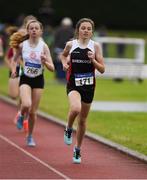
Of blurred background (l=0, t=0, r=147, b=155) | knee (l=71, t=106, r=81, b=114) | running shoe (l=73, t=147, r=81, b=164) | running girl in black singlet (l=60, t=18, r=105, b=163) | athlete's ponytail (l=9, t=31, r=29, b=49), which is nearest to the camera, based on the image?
knee (l=71, t=106, r=81, b=114)

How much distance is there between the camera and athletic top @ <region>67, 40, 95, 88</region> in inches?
494

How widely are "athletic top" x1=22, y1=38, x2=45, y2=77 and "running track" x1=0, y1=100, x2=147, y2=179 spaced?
4.12 ft

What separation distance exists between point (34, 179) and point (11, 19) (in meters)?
55.4

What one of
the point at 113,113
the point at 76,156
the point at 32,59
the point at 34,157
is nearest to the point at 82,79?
the point at 76,156

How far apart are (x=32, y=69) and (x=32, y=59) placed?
6.8 inches

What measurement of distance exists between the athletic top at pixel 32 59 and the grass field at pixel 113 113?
2.03 metres

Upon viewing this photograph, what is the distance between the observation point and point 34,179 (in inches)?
434

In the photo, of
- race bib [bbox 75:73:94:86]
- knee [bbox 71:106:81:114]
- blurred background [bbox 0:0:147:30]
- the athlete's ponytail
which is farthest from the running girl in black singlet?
blurred background [bbox 0:0:147:30]

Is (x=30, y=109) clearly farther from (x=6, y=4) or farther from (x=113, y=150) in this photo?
(x=6, y=4)

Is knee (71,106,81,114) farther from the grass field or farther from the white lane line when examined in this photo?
the grass field

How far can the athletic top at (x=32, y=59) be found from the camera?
46.4 ft

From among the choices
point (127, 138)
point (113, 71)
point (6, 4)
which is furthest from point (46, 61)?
point (6, 4)

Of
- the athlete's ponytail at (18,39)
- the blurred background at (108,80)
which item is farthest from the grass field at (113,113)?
the athlete's ponytail at (18,39)

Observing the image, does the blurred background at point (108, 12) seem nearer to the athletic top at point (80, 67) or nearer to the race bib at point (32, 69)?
the race bib at point (32, 69)
